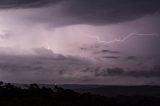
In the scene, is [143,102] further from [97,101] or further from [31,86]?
[31,86]

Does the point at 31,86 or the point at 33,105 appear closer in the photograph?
the point at 33,105

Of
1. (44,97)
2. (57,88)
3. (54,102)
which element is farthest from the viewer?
(57,88)

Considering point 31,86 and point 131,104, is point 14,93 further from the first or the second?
point 131,104

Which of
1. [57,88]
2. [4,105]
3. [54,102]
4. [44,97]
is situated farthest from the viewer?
[57,88]

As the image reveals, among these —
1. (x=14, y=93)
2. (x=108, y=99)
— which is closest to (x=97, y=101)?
(x=108, y=99)

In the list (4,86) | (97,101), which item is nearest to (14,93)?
(4,86)

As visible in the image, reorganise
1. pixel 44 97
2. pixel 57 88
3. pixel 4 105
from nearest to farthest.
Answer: pixel 4 105 < pixel 44 97 < pixel 57 88
